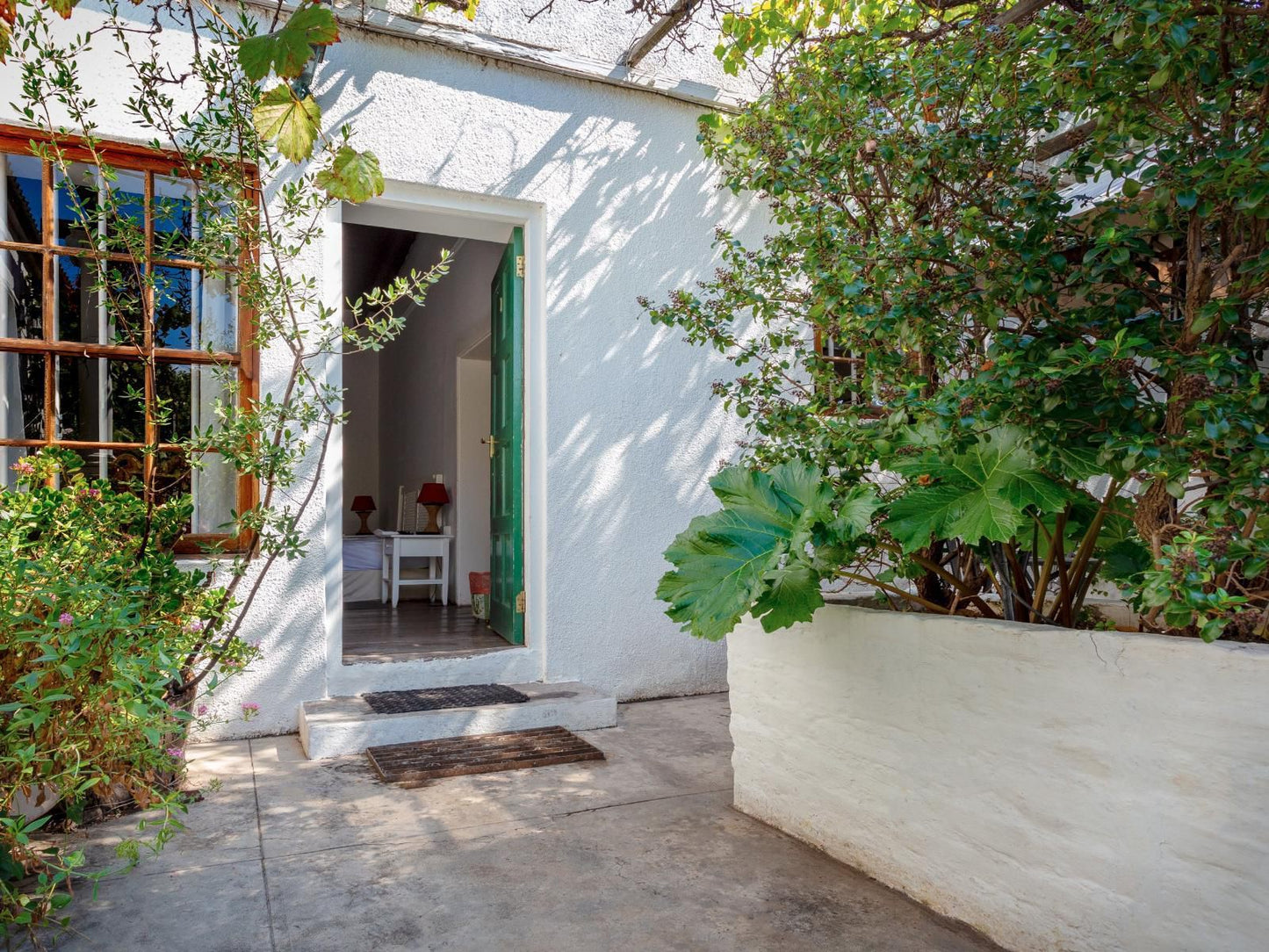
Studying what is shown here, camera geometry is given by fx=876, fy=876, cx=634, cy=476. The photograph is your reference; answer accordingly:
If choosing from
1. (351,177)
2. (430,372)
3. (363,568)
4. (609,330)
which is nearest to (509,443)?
(609,330)

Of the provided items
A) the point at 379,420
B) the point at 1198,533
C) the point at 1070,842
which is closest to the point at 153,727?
the point at 1070,842

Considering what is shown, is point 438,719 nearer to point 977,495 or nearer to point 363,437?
point 977,495

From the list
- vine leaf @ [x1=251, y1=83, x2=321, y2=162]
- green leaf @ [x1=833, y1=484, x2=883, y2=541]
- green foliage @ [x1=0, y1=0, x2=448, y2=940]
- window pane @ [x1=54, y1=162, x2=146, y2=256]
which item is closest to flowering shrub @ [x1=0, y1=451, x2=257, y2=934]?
green foliage @ [x1=0, y1=0, x2=448, y2=940]

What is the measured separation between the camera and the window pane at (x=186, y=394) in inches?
152

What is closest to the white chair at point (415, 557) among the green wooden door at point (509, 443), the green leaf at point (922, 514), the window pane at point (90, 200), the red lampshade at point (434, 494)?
the red lampshade at point (434, 494)

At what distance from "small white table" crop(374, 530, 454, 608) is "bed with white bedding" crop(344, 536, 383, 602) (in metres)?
0.10

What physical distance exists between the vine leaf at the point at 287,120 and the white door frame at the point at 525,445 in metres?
0.77

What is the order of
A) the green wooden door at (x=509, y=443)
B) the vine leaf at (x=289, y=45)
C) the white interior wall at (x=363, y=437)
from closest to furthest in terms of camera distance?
1. the vine leaf at (x=289, y=45)
2. the green wooden door at (x=509, y=443)
3. the white interior wall at (x=363, y=437)

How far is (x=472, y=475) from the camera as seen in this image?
7.88 m

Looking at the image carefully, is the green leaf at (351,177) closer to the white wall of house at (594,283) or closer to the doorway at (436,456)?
the white wall of house at (594,283)

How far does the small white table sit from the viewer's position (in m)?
7.54

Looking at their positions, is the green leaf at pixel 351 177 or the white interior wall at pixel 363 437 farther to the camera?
the white interior wall at pixel 363 437

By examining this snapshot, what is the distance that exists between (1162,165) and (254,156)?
2.92 meters

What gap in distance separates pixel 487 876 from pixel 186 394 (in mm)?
2629
